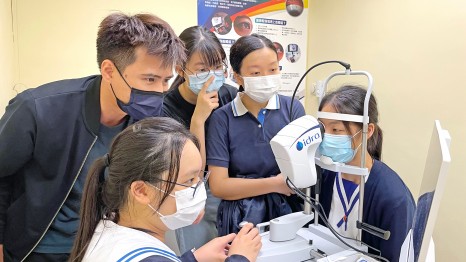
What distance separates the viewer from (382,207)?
1153 millimetres

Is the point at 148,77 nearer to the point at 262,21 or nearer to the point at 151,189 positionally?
the point at 151,189

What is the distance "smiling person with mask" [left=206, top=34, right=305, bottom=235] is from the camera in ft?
4.73

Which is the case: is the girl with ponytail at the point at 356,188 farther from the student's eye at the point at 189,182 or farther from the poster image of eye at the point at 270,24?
the poster image of eye at the point at 270,24

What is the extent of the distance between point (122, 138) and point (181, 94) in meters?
0.77

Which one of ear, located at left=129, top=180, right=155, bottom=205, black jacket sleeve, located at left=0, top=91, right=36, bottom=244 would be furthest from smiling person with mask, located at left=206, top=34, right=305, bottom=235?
black jacket sleeve, located at left=0, top=91, right=36, bottom=244

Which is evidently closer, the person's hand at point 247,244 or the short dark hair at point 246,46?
the person's hand at point 247,244

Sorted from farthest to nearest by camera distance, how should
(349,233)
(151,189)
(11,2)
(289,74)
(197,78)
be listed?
1. (289,74)
2. (11,2)
3. (197,78)
4. (349,233)
5. (151,189)

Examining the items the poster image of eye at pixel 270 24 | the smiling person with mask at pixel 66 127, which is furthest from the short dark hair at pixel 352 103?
the poster image of eye at pixel 270 24

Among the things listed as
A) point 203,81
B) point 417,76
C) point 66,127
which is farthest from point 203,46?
point 417,76

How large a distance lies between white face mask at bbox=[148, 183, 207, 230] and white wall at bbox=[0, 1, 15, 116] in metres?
1.32

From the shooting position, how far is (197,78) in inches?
60.8

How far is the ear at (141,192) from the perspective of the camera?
89 centimetres

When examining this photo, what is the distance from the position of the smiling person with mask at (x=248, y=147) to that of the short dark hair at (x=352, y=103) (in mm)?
276

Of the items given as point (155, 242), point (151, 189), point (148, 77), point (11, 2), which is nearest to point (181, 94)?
point (148, 77)
